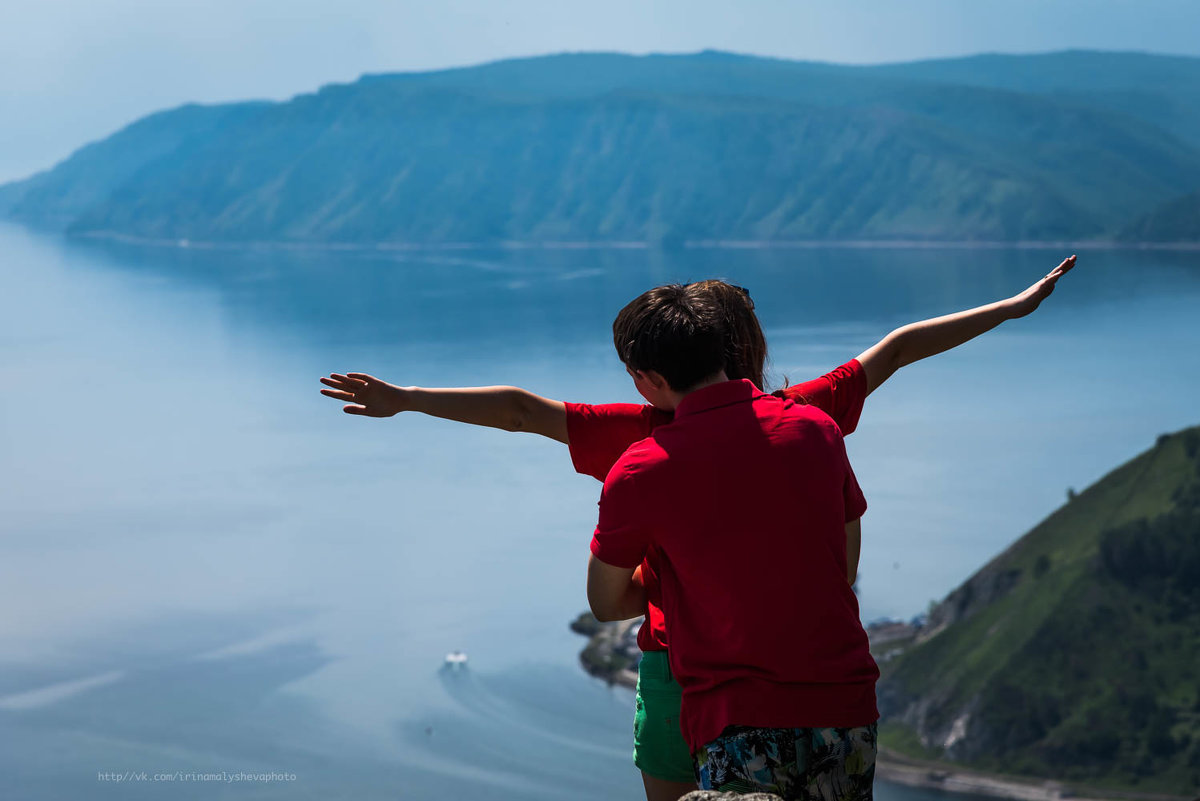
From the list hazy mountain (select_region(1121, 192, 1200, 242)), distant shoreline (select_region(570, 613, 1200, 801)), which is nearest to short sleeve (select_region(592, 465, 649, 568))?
distant shoreline (select_region(570, 613, 1200, 801))

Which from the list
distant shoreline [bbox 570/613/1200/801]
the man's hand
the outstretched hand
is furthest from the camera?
distant shoreline [bbox 570/613/1200/801]

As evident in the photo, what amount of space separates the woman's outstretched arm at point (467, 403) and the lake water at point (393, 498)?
57.2 m

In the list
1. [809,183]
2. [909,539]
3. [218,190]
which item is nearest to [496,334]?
[909,539]

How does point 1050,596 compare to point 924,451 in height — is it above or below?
below

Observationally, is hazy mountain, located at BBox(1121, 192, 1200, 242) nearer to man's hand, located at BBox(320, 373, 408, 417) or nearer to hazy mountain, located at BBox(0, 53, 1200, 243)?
hazy mountain, located at BBox(0, 53, 1200, 243)

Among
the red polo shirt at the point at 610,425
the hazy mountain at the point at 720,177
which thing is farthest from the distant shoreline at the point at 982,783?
the hazy mountain at the point at 720,177

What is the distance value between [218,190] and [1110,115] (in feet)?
428

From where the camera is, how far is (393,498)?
90.1m

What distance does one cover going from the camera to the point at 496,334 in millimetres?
115938

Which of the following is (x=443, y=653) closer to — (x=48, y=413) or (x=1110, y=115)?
(x=48, y=413)

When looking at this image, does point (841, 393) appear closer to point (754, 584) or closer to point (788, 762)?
point (754, 584)

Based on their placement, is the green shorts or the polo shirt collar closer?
the polo shirt collar

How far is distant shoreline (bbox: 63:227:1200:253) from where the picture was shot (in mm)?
146375

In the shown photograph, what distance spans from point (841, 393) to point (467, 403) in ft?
2.15
